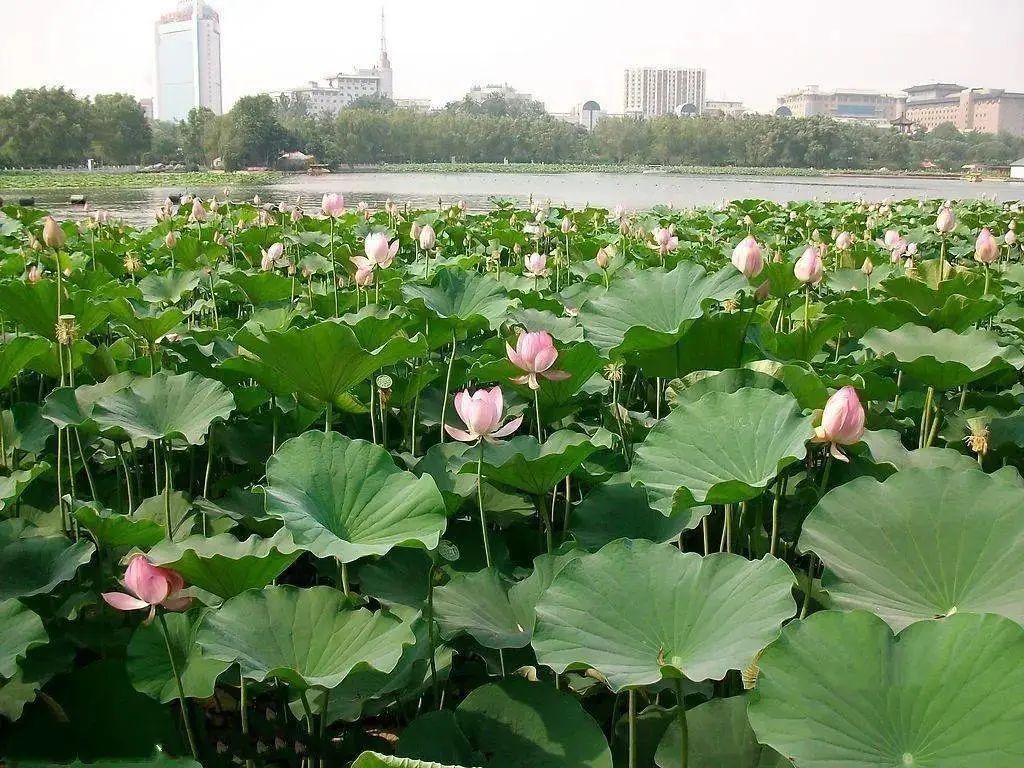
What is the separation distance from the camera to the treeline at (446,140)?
35.7 m

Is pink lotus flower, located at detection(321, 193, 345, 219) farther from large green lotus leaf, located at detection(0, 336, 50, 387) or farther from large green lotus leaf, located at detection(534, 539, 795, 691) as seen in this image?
large green lotus leaf, located at detection(534, 539, 795, 691)

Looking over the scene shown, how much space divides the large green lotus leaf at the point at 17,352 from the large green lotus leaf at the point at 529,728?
3.26 ft

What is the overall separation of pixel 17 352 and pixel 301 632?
2.88 feet

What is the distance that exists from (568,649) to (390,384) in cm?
75

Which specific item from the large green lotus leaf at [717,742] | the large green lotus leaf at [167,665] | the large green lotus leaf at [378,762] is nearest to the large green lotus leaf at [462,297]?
the large green lotus leaf at [167,665]

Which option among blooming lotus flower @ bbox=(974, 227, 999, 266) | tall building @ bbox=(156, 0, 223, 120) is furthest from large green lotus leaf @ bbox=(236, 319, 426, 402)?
tall building @ bbox=(156, 0, 223, 120)

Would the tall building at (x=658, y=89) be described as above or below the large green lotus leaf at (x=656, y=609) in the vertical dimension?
above

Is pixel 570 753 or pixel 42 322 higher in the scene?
pixel 42 322

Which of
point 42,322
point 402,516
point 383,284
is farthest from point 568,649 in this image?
point 383,284

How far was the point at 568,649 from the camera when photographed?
81 centimetres

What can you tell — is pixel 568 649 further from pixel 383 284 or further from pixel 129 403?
pixel 383 284

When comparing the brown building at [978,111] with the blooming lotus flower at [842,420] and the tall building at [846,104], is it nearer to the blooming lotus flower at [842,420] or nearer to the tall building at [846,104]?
the tall building at [846,104]

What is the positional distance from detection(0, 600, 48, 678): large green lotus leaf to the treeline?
37746 mm

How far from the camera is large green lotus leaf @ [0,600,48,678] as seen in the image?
879 mm
